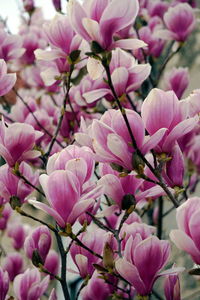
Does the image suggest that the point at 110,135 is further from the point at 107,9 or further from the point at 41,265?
the point at 41,265

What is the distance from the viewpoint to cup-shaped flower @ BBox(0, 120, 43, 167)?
698mm

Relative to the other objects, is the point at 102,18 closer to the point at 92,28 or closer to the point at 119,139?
the point at 92,28

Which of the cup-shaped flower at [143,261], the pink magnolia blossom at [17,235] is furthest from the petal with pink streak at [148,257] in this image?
the pink magnolia blossom at [17,235]

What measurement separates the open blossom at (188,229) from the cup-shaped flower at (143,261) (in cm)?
9

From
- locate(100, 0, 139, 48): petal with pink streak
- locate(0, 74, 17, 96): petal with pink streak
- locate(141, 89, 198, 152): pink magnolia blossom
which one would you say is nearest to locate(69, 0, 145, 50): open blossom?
locate(100, 0, 139, 48): petal with pink streak

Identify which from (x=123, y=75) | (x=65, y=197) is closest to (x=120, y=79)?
(x=123, y=75)

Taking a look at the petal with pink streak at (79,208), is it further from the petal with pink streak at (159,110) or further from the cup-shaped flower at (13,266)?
the cup-shaped flower at (13,266)

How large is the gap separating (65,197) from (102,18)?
25cm

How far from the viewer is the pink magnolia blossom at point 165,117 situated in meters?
0.60

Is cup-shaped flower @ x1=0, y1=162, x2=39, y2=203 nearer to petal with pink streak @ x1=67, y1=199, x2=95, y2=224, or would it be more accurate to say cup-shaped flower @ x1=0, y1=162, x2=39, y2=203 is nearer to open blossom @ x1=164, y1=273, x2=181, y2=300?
petal with pink streak @ x1=67, y1=199, x2=95, y2=224

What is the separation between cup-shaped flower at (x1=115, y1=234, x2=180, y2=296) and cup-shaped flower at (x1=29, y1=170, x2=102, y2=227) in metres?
0.08

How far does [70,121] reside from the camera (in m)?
1.18

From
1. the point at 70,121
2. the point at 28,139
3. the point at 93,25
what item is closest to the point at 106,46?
the point at 93,25

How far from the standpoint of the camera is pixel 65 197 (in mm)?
583
